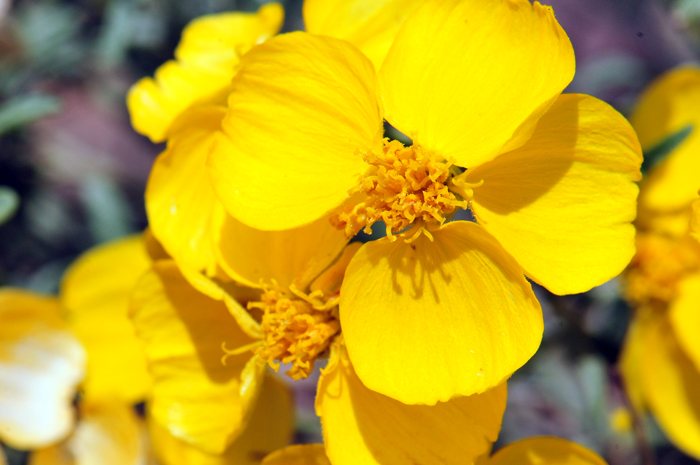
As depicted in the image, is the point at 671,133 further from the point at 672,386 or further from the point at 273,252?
the point at 273,252

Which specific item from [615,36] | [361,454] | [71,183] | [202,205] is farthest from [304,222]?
[615,36]

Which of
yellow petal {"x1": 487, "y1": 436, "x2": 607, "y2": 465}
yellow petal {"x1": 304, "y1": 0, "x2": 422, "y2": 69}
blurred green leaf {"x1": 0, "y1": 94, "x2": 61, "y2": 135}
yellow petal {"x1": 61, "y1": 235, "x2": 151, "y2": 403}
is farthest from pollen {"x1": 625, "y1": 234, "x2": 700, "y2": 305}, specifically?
blurred green leaf {"x1": 0, "y1": 94, "x2": 61, "y2": 135}

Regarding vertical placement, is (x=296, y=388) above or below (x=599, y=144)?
below

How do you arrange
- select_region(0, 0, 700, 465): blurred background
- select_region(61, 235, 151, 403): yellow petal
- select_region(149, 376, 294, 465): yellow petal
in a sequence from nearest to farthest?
select_region(149, 376, 294, 465): yellow petal, select_region(61, 235, 151, 403): yellow petal, select_region(0, 0, 700, 465): blurred background

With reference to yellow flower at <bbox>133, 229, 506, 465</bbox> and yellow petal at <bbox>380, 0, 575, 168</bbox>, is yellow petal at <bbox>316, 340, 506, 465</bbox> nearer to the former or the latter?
yellow flower at <bbox>133, 229, 506, 465</bbox>

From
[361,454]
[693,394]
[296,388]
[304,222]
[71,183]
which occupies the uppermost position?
[304,222]

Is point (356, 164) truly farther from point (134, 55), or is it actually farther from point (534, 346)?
point (134, 55)
